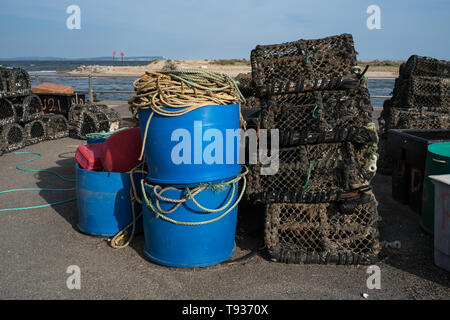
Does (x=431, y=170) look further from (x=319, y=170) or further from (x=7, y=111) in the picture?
(x=7, y=111)

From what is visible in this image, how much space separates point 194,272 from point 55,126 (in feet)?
24.5

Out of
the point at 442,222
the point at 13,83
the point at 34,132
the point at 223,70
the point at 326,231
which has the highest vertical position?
the point at 223,70

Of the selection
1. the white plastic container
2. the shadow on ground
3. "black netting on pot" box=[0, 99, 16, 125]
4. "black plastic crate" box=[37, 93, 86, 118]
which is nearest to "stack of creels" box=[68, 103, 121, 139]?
"black plastic crate" box=[37, 93, 86, 118]

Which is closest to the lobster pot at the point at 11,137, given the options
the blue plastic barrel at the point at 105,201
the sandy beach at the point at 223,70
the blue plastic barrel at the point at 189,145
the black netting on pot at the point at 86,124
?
the black netting on pot at the point at 86,124

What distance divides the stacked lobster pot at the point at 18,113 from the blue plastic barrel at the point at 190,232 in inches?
227

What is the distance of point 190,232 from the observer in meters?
3.24

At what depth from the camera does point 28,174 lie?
249 inches

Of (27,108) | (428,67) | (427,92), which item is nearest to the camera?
(427,92)

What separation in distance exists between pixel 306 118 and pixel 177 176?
135 cm

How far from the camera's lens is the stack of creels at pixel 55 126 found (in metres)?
9.14

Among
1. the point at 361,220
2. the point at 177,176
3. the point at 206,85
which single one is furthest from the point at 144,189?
the point at 361,220

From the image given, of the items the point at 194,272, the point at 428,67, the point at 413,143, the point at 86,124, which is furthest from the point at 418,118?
the point at 86,124

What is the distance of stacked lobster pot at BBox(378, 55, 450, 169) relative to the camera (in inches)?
227
